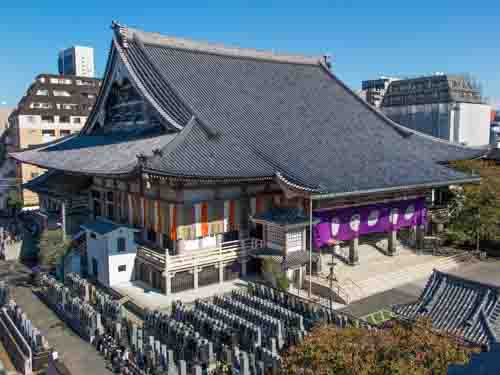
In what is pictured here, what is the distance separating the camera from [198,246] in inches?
901

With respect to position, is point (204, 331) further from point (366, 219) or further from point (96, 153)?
point (96, 153)

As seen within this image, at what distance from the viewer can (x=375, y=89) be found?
4594 inches

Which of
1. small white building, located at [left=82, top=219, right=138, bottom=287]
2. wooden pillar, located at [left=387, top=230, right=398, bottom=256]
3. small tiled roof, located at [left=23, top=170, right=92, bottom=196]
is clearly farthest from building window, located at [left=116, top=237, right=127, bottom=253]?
wooden pillar, located at [left=387, top=230, right=398, bottom=256]

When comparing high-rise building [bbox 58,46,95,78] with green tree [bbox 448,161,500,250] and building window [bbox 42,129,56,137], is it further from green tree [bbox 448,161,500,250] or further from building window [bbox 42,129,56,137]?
green tree [bbox 448,161,500,250]

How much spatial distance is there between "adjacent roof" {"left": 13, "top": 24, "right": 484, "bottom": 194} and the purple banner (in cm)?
216

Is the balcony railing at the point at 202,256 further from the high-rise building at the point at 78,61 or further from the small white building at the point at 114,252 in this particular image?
the high-rise building at the point at 78,61

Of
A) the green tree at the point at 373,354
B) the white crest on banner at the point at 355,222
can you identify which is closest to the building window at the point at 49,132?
the white crest on banner at the point at 355,222

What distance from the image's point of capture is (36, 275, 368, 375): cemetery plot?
14500 mm

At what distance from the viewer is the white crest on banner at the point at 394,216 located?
89.0ft

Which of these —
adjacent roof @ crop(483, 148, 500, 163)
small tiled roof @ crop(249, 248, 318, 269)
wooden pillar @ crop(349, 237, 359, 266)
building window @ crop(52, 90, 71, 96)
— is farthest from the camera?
building window @ crop(52, 90, 71, 96)

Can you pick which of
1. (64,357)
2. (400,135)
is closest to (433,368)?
(64,357)

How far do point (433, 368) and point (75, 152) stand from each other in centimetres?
2709

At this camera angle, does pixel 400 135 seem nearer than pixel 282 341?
No

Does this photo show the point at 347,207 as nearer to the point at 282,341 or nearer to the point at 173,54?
the point at 282,341
